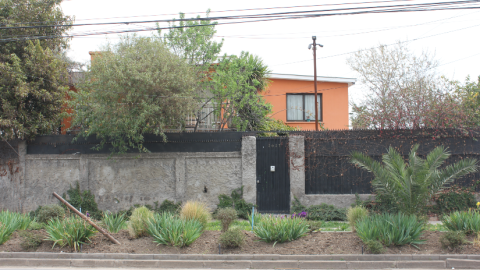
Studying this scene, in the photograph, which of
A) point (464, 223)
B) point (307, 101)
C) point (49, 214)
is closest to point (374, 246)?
point (464, 223)

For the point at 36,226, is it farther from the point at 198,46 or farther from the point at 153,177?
the point at 198,46

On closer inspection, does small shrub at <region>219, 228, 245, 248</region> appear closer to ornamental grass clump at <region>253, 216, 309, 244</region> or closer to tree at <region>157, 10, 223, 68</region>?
ornamental grass clump at <region>253, 216, 309, 244</region>

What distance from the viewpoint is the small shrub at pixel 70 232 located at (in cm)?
788

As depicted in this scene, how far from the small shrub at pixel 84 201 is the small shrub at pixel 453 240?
34.9ft

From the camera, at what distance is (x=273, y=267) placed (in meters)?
7.14

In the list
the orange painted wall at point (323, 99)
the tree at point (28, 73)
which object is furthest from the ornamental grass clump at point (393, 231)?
the orange painted wall at point (323, 99)

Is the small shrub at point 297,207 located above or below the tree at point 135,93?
below

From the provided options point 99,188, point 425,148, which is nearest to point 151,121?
point 99,188

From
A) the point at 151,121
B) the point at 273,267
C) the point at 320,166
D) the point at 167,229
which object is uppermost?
the point at 151,121

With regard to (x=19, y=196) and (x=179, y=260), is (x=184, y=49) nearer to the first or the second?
(x=19, y=196)

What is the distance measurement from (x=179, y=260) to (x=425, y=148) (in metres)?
9.47

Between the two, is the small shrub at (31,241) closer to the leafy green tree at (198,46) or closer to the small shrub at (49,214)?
the small shrub at (49,214)

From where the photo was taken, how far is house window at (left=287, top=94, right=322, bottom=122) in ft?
64.0

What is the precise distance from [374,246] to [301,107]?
13012 mm
